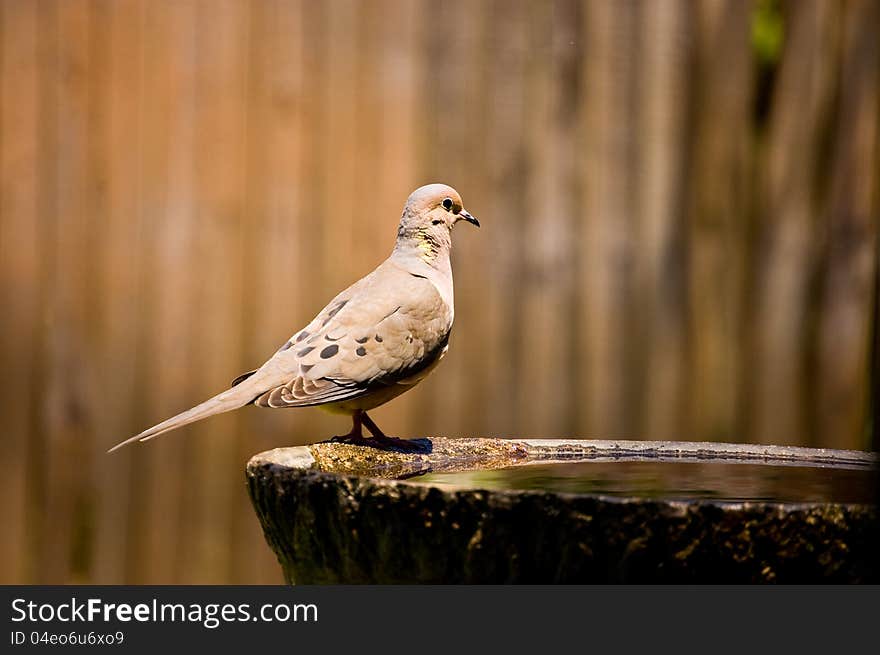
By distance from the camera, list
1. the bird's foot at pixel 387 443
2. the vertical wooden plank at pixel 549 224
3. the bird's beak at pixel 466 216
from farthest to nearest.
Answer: the vertical wooden plank at pixel 549 224 < the bird's beak at pixel 466 216 < the bird's foot at pixel 387 443

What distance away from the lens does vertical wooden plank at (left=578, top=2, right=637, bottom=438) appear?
2662 mm

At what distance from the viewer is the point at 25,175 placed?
8.44 feet

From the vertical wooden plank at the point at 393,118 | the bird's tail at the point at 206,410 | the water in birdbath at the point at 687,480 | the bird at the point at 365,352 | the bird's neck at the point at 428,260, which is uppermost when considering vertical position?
the vertical wooden plank at the point at 393,118

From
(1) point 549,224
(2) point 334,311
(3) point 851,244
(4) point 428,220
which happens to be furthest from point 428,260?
(3) point 851,244

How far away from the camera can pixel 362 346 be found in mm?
1925

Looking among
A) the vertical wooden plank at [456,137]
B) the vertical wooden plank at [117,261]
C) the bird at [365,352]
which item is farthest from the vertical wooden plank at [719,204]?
the vertical wooden plank at [117,261]

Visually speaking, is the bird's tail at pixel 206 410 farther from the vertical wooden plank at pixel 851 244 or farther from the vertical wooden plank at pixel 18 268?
the vertical wooden plank at pixel 851 244

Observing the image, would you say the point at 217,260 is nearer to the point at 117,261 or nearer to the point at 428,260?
the point at 117,261

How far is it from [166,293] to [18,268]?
35 centimetres

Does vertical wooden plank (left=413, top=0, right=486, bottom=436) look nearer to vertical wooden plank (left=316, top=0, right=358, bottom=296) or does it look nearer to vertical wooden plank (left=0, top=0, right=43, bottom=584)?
vertical wooden plank (left=316, top=0, right=358, bottom=296)

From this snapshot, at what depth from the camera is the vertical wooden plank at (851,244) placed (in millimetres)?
2652

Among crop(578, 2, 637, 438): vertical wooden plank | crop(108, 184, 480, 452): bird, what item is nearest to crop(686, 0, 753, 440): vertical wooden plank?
crop(578, 2, 637, 438): vertical wooden plank

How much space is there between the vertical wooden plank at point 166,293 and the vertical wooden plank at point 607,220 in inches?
37.7

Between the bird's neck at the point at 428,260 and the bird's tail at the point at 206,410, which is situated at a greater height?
the bird's neck at the point at 428,260
